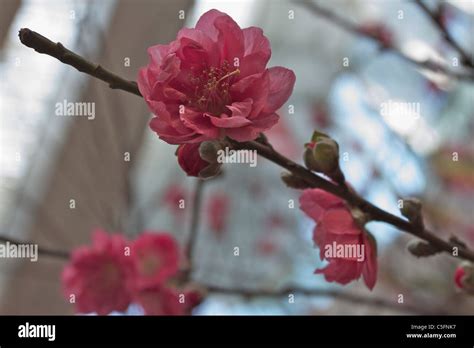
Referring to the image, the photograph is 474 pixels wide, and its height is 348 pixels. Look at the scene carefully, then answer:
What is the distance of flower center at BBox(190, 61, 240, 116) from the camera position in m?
0.35

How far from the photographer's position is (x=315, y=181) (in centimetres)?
37

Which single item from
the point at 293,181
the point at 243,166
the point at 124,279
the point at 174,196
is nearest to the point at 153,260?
the point at 124,279

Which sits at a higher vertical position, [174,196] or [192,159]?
[174,196]

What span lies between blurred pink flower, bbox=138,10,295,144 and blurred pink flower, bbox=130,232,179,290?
300 mm

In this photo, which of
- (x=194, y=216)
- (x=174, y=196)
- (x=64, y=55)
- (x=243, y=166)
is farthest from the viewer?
(x=243, y=166)

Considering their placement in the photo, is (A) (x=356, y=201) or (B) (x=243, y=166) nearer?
(A) (x=356, y=201)

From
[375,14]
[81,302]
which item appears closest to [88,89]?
[81,302]

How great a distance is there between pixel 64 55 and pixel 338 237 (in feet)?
0.69

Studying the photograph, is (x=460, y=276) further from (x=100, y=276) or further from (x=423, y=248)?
(x=100, y=276)

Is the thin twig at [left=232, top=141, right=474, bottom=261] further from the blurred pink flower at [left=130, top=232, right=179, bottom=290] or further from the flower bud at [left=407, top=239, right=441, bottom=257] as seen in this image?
the blurred pink flower at [left=130, top=232, right=179, bottom=290]
